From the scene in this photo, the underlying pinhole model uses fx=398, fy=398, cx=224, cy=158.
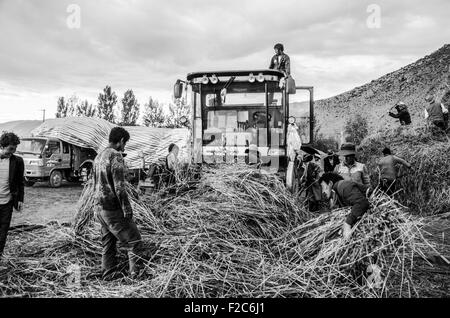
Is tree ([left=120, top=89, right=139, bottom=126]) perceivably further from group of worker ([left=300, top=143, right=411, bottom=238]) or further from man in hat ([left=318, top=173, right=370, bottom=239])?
man in hat ([left=318, top=173, right=370, bottom=239])

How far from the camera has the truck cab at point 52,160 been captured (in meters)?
13.6

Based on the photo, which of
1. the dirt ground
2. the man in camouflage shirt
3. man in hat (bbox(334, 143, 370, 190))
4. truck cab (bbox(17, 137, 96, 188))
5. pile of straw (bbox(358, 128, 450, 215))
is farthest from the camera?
truck cab (bbox(17, 137, 96, 188))

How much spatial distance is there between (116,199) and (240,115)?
3674 millimetres

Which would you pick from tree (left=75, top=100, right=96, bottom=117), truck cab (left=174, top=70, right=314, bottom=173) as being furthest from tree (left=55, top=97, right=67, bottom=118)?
truck cab (left=174, top=70, right=314, bottom=173)

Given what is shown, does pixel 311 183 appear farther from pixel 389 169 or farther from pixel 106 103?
pixel 106 103

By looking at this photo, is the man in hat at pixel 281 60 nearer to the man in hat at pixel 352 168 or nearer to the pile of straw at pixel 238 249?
the pile of straw at pixel 238 249

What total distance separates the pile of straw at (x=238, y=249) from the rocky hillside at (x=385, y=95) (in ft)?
96.2

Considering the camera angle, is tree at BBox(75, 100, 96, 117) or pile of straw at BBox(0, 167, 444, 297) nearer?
pile of straw at BBox(0, 167, 444, 297)

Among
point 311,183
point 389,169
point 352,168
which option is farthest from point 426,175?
point 352,168

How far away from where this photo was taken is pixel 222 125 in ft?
24.0

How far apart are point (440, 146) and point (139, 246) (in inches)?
291

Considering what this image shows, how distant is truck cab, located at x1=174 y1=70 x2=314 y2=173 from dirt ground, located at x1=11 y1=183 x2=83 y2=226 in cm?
272

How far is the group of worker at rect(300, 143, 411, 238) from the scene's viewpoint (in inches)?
144

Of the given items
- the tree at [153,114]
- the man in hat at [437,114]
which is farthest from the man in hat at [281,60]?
the tree at [153,114]
